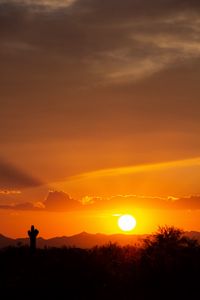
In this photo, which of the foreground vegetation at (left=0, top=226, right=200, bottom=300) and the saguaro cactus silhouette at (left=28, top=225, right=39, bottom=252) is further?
the saguaro cactus silhouette at (left=28, top=225, right=39, bottom=252)

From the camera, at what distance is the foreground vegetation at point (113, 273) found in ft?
102

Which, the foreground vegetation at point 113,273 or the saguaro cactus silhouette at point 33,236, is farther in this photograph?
the saguaro cactus silhouette at point 33,236

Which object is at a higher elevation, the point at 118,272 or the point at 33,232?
the point at 33,232

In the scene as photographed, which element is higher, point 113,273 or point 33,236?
point 33,236

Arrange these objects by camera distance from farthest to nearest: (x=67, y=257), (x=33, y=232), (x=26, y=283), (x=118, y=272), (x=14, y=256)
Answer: (x=33, y=232) < (x=14, y=256) < (x=67, y=257) < (x=118, y=272) < (x=26, y=283)

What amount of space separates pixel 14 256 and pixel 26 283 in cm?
1076

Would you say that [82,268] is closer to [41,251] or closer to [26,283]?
[26,283]

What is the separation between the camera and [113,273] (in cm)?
3494

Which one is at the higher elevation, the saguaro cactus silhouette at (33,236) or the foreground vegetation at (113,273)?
the saguaro cactus silhouette at (33,236)

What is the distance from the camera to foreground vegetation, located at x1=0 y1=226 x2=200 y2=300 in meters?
31.2

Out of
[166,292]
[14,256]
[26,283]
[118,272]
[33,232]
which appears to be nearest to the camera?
[166,292]

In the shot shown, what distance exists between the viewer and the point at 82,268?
35969 mm

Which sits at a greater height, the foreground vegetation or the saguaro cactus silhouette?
the saguaro cactus silhouette

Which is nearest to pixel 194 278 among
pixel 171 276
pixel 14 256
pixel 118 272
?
pixel 171 276
